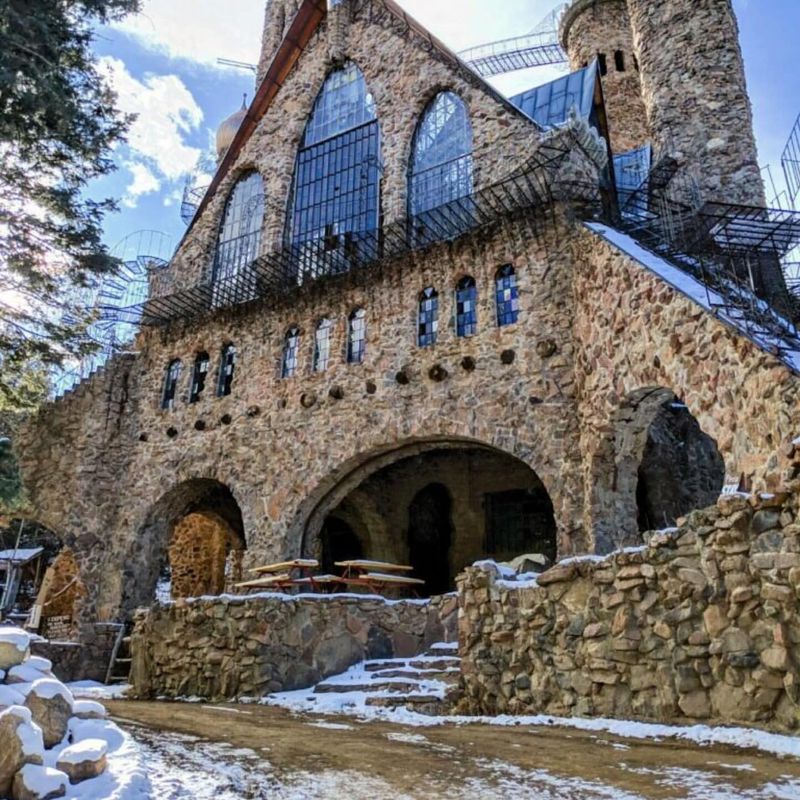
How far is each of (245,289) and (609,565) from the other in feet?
45.3

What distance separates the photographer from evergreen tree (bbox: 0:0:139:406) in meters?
10.3

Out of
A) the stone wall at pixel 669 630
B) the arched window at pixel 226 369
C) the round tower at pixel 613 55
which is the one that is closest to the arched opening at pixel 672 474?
the stone wall at pixel 669 630

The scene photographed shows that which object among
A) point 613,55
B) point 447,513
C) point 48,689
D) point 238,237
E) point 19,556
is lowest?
point 48,689

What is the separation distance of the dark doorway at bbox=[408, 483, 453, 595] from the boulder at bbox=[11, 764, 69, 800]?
1681 cm

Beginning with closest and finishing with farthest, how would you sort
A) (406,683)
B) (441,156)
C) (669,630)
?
(669,630) < (406,683) < (441,156)

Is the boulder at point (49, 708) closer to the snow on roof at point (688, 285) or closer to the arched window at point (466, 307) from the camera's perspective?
the snow on roof at point (688, 285)

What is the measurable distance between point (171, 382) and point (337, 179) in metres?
6.97

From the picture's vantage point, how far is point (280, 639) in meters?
10.3

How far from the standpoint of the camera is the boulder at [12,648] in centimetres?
448

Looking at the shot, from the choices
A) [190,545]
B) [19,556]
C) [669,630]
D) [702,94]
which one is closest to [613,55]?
[702,94]

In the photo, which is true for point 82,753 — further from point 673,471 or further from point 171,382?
point 171,382

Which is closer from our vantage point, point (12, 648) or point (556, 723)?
point (12, 648)

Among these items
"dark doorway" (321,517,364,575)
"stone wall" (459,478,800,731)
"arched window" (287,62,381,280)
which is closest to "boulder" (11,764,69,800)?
"stone wall" (459,478,800,731)

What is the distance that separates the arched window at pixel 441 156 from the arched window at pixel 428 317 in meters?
2.36
